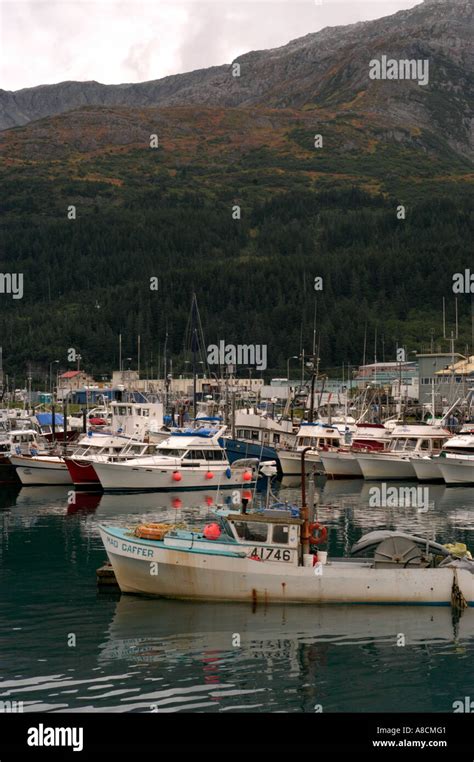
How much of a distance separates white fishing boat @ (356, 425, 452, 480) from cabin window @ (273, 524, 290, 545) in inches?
1937

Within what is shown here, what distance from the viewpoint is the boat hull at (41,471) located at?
83.6m

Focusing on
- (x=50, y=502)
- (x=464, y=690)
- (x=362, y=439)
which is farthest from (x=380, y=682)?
(x=362, y=439)

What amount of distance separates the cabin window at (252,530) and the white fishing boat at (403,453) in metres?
49.0

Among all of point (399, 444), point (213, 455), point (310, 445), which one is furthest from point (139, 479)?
point (399, 444)

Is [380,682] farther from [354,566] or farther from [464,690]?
[354,566]

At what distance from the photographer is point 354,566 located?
1569 inches

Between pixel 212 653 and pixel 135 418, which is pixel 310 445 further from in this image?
pixel 212 653

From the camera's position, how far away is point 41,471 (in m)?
83.9

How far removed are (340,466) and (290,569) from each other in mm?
53205

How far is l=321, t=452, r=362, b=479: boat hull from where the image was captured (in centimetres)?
9119

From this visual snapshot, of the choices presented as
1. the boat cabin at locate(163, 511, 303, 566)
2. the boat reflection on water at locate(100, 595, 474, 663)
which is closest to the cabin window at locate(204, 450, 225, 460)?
the boat reflection on water at locate(100, 595, 474, 663)

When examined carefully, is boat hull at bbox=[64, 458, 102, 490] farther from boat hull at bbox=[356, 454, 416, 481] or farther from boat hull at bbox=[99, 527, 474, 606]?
boat hull at bbox=[99, 527, 474, 606]
